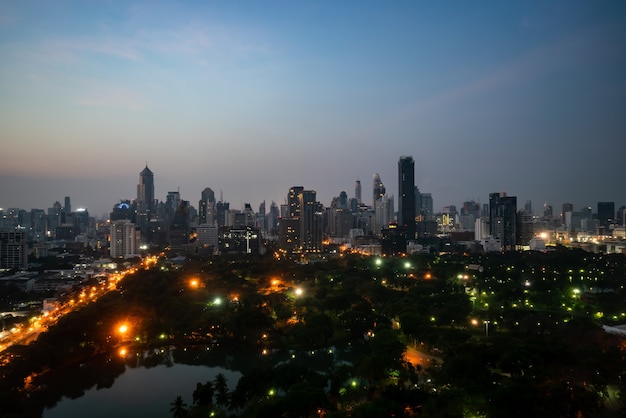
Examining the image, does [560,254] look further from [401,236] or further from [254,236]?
[254,236]

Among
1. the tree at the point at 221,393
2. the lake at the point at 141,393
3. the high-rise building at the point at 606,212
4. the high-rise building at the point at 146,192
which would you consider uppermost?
the high-rise building at the point at 146,192

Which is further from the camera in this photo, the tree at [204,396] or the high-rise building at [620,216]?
the high-rise building at [620,216]

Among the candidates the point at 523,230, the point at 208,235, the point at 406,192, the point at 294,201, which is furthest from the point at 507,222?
the point at 208,235

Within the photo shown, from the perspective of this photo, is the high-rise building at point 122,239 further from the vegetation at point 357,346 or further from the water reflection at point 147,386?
the water reflection at point 147,386

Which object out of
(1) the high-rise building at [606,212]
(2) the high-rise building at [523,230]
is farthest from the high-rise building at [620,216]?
(2) the high-rise building at [523,230]

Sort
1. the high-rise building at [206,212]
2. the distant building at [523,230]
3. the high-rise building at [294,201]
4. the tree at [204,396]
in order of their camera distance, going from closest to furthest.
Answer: the tree at [204,396], the distant building at [523,230], the high-rise building at [294,201], the high-rise building at [206,212]

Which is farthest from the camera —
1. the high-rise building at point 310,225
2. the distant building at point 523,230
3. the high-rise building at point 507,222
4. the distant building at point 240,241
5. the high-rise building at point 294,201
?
the high-rise building at point 294,201

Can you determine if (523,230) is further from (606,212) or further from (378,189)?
(378,189)
